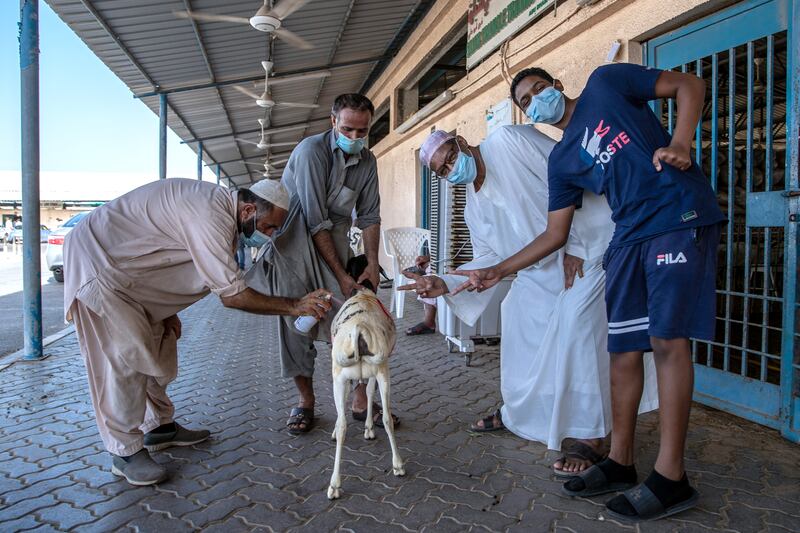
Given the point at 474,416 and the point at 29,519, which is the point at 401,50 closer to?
the point at 474,416

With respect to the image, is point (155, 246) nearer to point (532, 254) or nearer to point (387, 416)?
point (387, 416)

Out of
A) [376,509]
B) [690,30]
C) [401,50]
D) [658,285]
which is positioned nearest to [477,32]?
[690,30]

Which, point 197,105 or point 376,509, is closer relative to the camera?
point 376,509

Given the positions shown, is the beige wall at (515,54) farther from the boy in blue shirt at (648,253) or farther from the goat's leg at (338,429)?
the goat's leg at (338,429)

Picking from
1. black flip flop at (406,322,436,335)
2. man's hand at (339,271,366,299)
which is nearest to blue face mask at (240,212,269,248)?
man's hand at (339,271,366,299)

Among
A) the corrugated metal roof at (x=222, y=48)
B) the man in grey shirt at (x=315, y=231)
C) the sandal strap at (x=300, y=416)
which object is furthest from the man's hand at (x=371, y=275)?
the corrugated metal roof at (x=222, y=48)

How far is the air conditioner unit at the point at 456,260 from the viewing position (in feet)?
16.6

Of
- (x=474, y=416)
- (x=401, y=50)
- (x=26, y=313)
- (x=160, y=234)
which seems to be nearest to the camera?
(x=160, y=234)

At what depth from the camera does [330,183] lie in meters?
3.35

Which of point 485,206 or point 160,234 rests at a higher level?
point 485,206

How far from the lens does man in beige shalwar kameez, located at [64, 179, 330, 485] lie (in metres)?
2.59

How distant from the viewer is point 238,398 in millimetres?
3982

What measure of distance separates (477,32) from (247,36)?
11.6ft

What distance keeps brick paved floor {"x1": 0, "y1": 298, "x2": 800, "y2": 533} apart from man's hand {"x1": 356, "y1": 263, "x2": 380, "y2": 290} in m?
0.88
